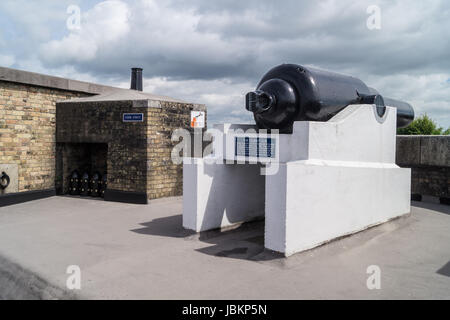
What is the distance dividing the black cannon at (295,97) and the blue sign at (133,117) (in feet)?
13.9

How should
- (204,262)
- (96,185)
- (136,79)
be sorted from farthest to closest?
(136,79) → (96,185) → (204,262)

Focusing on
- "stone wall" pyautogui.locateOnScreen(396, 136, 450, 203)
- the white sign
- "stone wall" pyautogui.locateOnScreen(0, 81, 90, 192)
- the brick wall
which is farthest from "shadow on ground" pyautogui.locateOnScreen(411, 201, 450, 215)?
"stone wall" pyautogui.locateOnScreen(0, 81, 90, 192)

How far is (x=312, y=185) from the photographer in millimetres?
5527

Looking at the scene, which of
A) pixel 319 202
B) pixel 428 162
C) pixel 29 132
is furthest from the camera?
pixel 29 132

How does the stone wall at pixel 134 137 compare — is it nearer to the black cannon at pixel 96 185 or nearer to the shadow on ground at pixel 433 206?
the black cannon at pixel 96 185

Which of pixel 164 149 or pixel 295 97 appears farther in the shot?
pixel 164 149

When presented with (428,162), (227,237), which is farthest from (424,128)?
(227,237)

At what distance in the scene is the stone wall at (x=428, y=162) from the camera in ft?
32.0

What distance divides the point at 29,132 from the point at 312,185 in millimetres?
8199

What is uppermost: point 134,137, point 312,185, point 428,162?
point 134,137

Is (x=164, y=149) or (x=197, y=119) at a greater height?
(x=197, y=119)

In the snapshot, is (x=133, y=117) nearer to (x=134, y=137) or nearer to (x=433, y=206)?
(x=134, y=137)

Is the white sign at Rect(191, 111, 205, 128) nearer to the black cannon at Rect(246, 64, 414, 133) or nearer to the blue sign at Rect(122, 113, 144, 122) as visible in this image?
the blue sign at Rect(122, 113, 144, 122)

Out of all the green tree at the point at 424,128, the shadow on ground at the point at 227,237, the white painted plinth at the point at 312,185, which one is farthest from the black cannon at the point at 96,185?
the green tree at the point at 424,128
